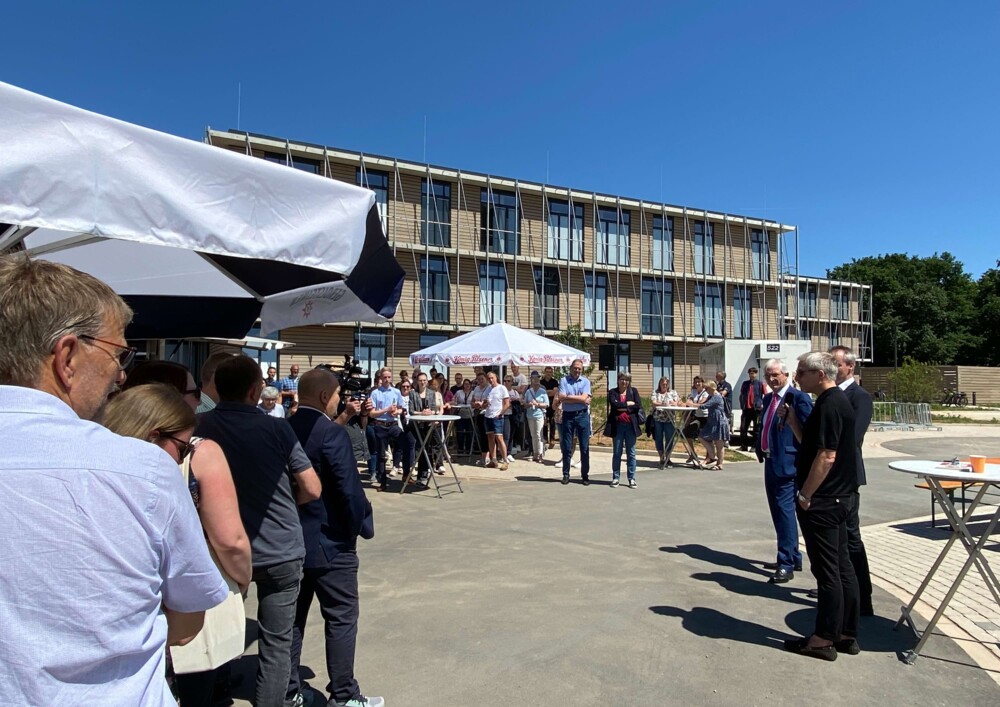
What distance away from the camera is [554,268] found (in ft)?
107

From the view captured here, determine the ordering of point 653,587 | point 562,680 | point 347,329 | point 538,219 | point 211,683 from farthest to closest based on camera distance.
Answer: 1. point 538,219
2. point 347,329
3. point 653,587
4. point 562,680
5. point 211,683

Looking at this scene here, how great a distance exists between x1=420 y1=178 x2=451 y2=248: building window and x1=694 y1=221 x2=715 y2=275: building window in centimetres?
1455

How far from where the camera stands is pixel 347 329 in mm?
27797

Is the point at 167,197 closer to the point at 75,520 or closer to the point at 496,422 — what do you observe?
the point at 75,520

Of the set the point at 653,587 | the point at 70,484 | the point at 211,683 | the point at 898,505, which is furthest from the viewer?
the point at 898,505

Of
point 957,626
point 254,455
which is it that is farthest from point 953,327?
point 254,455

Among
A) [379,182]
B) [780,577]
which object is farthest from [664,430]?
[379,182]

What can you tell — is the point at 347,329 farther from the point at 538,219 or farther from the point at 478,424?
the point at 478,424

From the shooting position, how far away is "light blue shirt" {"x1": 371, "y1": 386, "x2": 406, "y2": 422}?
10305mm

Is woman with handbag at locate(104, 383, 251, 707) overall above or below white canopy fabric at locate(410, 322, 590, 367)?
below

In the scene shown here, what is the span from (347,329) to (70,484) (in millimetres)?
27411

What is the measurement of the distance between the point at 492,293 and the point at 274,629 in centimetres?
2859

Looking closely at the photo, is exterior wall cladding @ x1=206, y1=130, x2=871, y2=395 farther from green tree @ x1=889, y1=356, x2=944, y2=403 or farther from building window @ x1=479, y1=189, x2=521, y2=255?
green tree @ x1=889, y1=356, x2=944, y2=403

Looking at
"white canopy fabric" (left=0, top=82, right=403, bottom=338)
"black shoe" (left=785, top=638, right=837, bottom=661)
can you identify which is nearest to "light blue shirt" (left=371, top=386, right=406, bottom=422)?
"white canopy fabric" (left=0, top=82, right=403, bottom=338)
